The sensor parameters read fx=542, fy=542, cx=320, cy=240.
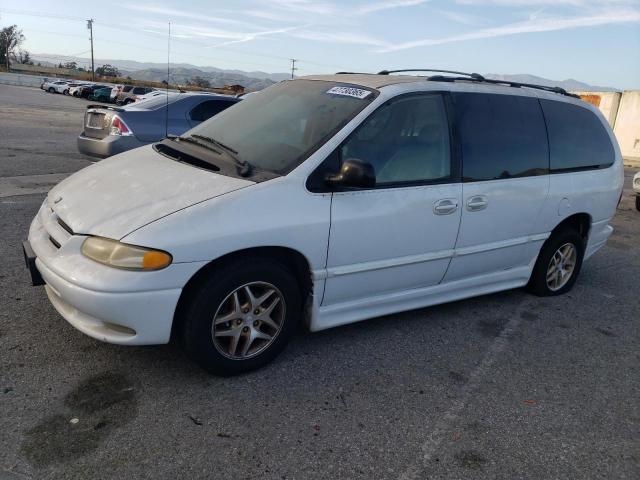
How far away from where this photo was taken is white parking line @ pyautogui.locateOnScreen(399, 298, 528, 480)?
2.53 meters

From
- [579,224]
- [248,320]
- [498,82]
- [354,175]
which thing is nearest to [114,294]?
[248,320]

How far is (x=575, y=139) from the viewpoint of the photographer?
15.4 feet

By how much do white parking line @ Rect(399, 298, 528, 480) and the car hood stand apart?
1666 mm

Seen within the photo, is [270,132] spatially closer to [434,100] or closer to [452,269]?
[434,100]

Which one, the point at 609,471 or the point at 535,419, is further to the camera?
the point at 535,419

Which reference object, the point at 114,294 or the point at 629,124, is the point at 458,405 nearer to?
the point at 114,294

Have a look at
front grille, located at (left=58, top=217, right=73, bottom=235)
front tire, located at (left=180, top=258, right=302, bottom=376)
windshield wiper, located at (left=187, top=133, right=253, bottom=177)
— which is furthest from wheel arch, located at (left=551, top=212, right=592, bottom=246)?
front grille, located at (left=58, top=217, right=73, bottom=235)

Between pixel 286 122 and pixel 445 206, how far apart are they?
3.99 feet

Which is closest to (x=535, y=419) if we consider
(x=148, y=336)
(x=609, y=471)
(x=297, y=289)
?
(x=609, y=471)

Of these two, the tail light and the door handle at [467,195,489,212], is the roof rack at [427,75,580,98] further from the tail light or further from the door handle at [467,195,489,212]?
the tail light

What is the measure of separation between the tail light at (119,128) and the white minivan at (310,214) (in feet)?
11.4

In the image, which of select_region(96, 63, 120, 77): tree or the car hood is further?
select_region(96, 63, 120, 77): tree

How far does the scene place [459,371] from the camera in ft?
11.3

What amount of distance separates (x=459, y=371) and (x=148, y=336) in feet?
6.29
